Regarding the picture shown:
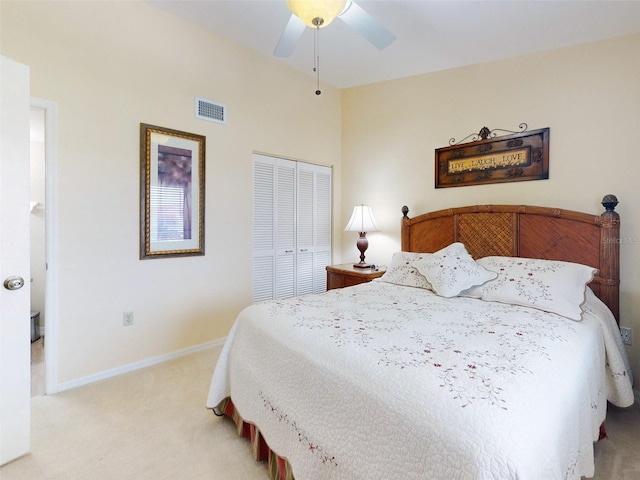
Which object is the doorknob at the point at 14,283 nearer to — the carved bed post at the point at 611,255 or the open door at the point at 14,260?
the open door at the point at 14,260

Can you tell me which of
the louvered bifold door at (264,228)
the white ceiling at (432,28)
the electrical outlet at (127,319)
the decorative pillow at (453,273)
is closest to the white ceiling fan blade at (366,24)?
the white ceiling at (432,28)

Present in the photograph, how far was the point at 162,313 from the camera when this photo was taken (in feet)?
9.15

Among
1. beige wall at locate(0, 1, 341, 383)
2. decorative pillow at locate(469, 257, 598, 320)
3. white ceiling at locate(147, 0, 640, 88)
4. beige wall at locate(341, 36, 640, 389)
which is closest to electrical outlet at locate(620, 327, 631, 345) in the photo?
beige wall at locate(341, 36, 640, 389)

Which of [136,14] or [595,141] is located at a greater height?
[136,14]

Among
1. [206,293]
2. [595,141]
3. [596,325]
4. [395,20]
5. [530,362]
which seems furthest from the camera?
[206,293]

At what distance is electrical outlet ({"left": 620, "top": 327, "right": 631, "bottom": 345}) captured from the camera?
220 cm

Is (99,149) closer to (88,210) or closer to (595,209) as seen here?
(88,210)

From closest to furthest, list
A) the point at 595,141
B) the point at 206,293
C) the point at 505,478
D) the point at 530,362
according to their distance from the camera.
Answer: the point at 505,478, the point at 530,362, the point at 595,141, the point at 206,293

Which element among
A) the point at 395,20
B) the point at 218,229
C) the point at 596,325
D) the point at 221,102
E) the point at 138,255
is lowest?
the point at 596,325

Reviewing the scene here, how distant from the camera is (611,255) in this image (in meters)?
2.14

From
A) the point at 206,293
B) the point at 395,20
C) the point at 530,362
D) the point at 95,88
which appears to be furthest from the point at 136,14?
the point at 530,362

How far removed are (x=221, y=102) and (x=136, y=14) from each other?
35.0 inches

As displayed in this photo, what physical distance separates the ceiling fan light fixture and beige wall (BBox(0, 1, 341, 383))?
1542 mm

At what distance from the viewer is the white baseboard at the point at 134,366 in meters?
2.34
